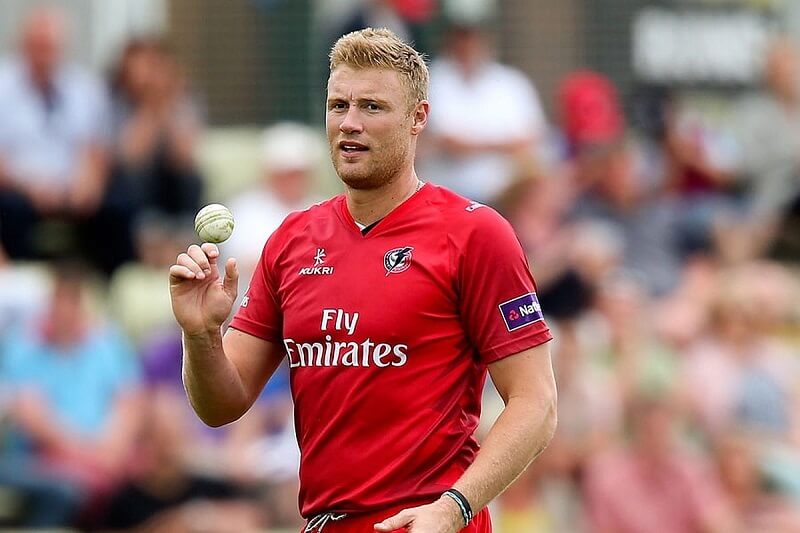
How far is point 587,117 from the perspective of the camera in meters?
13.2

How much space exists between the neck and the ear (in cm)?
15

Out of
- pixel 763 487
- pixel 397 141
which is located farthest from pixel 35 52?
pixel 397 141

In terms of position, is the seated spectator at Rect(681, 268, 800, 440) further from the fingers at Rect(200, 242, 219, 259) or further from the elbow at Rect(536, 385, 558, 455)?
the fingers at Rect(200, 242, 219, 259)

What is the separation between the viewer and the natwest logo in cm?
520

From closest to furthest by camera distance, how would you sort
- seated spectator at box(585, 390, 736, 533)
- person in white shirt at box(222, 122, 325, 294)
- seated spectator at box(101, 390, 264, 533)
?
seated spectator at box(101, 390, 264, 533) → seated spectator at box(585, 390, 736, 533) → person in white shirt at box(222, 122, 325, 294)

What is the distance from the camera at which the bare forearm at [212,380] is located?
5.15 meters

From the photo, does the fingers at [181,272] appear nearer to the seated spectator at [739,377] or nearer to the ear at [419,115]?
the ear at [419,115]

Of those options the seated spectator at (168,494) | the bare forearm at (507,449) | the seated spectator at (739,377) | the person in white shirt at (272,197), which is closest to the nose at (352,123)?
the bare forearm at (507,449)

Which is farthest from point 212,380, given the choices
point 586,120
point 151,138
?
point 586,120

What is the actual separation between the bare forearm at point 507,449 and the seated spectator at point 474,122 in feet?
24.2

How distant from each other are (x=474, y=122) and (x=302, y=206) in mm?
1781

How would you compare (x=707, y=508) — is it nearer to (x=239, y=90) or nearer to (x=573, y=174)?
(x=573, y=174)

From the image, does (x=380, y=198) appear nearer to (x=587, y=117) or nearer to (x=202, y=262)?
(x=202, y=262)

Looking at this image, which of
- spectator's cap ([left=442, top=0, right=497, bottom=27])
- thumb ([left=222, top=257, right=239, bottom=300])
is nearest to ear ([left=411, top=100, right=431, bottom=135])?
thumb ([left=222, top=257, right=239, bottom=300])
